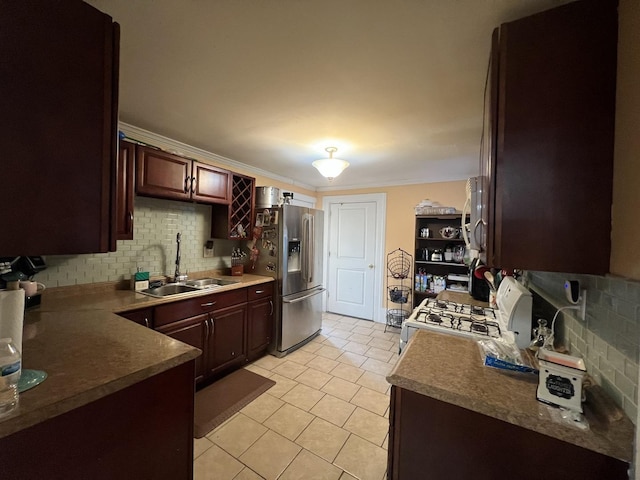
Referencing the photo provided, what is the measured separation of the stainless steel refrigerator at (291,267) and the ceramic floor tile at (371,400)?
1.07 meters

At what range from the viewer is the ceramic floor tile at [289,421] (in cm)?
182

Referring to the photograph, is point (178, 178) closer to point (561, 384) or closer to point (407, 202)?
point (561, 384)

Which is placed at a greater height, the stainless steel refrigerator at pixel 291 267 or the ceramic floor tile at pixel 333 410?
the stainless steel refrigerator at pixel 291 267

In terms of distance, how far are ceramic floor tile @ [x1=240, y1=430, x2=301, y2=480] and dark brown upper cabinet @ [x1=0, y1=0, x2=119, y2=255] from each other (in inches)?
60.5

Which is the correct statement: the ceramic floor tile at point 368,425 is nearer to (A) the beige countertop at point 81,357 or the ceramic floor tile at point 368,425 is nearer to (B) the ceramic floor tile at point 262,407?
(B) the ceramic floor tile at point 262,407

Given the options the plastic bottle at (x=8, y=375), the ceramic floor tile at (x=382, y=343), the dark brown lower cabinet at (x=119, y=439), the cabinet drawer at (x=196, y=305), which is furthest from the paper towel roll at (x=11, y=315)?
the ceramic floor tile at (x=382, y=343)

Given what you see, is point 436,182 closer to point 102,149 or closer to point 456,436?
point 456,436

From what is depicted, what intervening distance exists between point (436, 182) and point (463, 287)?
1580 mm

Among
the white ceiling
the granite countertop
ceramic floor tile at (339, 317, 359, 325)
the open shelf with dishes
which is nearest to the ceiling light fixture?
the white ceiling

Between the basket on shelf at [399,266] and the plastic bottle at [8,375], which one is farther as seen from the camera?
the basket on shelf at [399,266]

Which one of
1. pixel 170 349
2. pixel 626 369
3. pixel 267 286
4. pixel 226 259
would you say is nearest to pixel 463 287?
pixel 267 286

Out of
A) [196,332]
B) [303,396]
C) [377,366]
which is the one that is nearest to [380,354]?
[377,366]

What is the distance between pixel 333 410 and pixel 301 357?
970mm

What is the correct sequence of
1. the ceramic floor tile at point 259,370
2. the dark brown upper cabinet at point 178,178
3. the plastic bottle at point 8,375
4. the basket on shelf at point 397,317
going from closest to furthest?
the plastic bottle at point 8,375 → the dark brown upper cabinet at point 178,178 → the ceramic floor tile at point 259,370 → the basket on shelf at point 397,317
